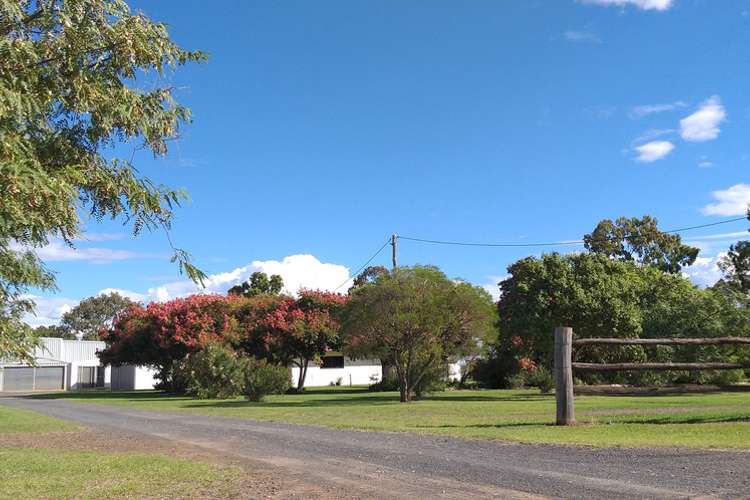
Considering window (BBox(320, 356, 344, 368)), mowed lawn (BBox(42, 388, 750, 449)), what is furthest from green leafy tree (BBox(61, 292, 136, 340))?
mowed lawn (BBox(42, 388, 750, 449))

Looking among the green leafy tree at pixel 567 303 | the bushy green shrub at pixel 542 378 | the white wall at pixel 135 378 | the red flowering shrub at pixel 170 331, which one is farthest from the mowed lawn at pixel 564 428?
the white wall at pixel 135 378

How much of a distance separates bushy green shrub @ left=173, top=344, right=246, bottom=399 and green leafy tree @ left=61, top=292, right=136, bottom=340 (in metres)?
68.2

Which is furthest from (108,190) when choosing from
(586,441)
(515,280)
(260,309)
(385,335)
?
(260,309)

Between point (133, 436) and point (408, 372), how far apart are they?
50.4ft

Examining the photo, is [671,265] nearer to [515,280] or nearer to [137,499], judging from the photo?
[515,280]

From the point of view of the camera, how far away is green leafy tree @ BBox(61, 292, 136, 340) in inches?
3794

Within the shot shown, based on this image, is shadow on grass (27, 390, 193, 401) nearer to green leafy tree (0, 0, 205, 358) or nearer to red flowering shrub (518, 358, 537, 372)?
red flowering shrub (518, 358, 537, 372)

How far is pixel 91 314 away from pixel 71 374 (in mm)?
36073

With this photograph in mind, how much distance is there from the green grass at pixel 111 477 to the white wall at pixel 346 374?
45.5m

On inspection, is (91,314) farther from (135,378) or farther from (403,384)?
(403,384)

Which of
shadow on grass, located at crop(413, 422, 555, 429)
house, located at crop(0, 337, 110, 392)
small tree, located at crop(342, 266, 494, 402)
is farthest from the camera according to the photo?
house, located at crop(0, 337, 110, 392)

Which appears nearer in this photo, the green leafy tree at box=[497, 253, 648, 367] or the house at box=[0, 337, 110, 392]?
the green leafy tree at box=[497, 253, 648, 367]

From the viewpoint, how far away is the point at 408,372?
28.5 m

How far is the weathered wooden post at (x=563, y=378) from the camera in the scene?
1413 centimetres
